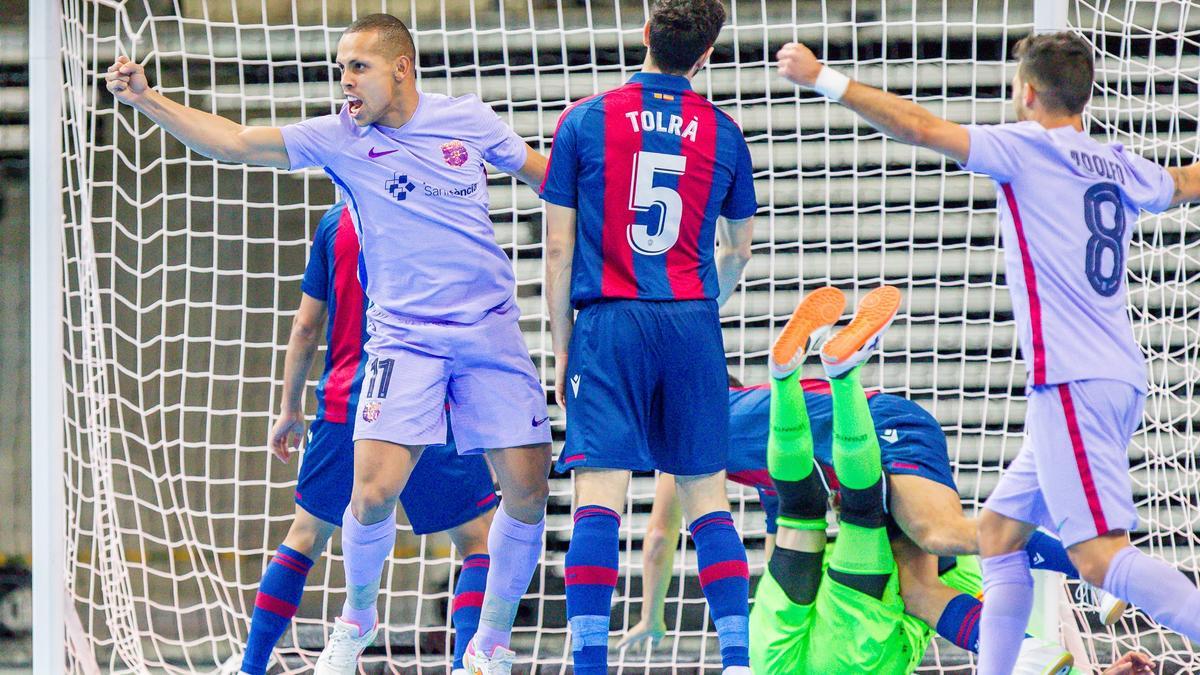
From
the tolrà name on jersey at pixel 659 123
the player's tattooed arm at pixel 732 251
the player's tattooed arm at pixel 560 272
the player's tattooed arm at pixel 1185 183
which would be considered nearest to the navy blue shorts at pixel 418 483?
the player's tattooed arm at pixel 560 272

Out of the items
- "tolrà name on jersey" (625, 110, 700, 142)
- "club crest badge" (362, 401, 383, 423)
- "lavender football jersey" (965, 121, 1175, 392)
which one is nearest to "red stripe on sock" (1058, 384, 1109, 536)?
"lavender football jersey" (965, 121, 1175, 392)

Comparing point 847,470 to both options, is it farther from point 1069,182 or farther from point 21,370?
point 21,370

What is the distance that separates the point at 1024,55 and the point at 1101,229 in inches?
19.0

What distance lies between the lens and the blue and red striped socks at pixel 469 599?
4449 mm

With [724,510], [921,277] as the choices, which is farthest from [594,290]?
[921,277]

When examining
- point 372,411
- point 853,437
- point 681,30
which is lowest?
point 853,437

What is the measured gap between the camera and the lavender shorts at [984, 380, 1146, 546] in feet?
10.8

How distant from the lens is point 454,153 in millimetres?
4023

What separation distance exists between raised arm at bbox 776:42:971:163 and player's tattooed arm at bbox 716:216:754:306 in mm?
769

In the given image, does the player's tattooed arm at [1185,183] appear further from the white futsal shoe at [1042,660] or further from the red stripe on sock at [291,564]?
the red stripe on sock at [291,564]

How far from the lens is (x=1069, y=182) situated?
134 inches

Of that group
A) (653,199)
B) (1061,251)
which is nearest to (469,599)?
(653,199)

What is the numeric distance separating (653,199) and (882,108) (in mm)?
740

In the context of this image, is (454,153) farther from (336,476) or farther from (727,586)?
(727,586)
